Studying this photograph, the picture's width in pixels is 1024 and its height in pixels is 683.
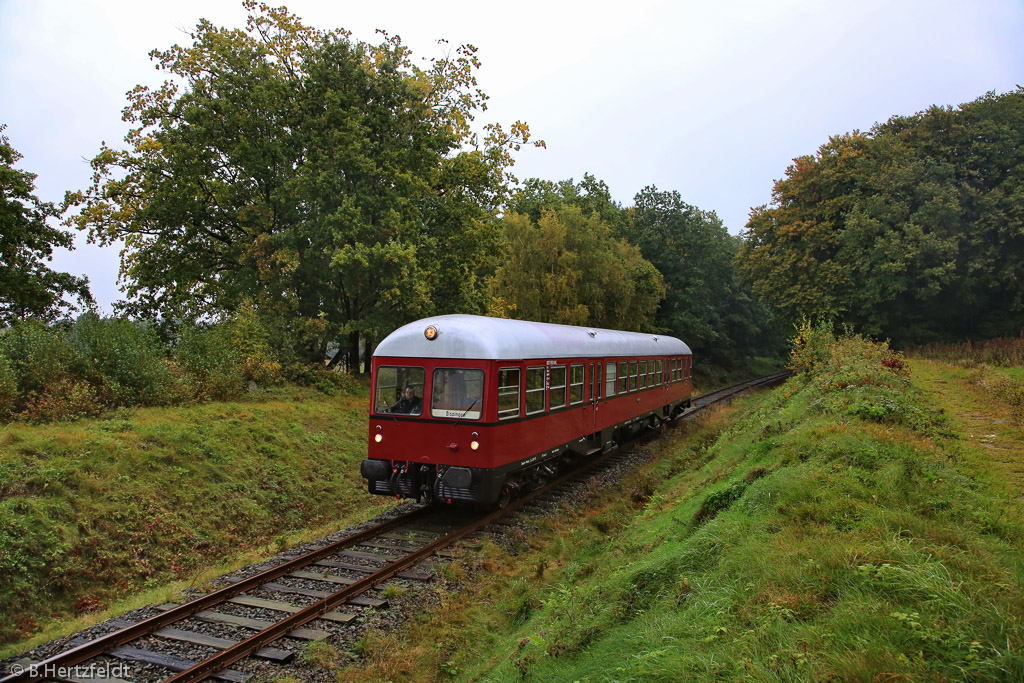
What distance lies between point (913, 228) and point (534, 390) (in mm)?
23220

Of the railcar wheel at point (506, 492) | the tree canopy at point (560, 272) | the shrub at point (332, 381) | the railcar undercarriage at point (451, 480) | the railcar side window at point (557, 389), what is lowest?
the railcar wheel at point (506, 492)

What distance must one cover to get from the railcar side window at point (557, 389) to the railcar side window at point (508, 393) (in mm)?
1437

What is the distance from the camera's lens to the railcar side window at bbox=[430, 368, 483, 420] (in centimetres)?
962

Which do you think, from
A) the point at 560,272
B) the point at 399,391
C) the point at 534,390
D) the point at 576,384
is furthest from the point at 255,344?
the point at 560,272

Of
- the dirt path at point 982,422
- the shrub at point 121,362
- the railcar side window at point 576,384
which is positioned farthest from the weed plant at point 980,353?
the shrub at point 121,362

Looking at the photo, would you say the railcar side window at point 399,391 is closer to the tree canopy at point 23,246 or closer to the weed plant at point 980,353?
the tree canopy at point 23,246

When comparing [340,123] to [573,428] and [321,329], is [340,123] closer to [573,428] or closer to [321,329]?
[321,329]

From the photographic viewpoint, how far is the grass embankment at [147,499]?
7449 mm

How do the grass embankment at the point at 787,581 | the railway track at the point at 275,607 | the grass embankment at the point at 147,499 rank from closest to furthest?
the grass embankment at the point at 787,581 → the railway track at the point at 275,607 → the grass embankment at the point at 147,499

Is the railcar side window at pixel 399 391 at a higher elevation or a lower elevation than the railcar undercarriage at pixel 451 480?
higher

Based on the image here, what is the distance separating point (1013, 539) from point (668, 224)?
40.8m

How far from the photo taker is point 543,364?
1123cm

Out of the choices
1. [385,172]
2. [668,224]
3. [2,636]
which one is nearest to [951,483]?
[2,636]

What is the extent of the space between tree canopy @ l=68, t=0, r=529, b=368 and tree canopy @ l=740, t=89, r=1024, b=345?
62.2 feet
